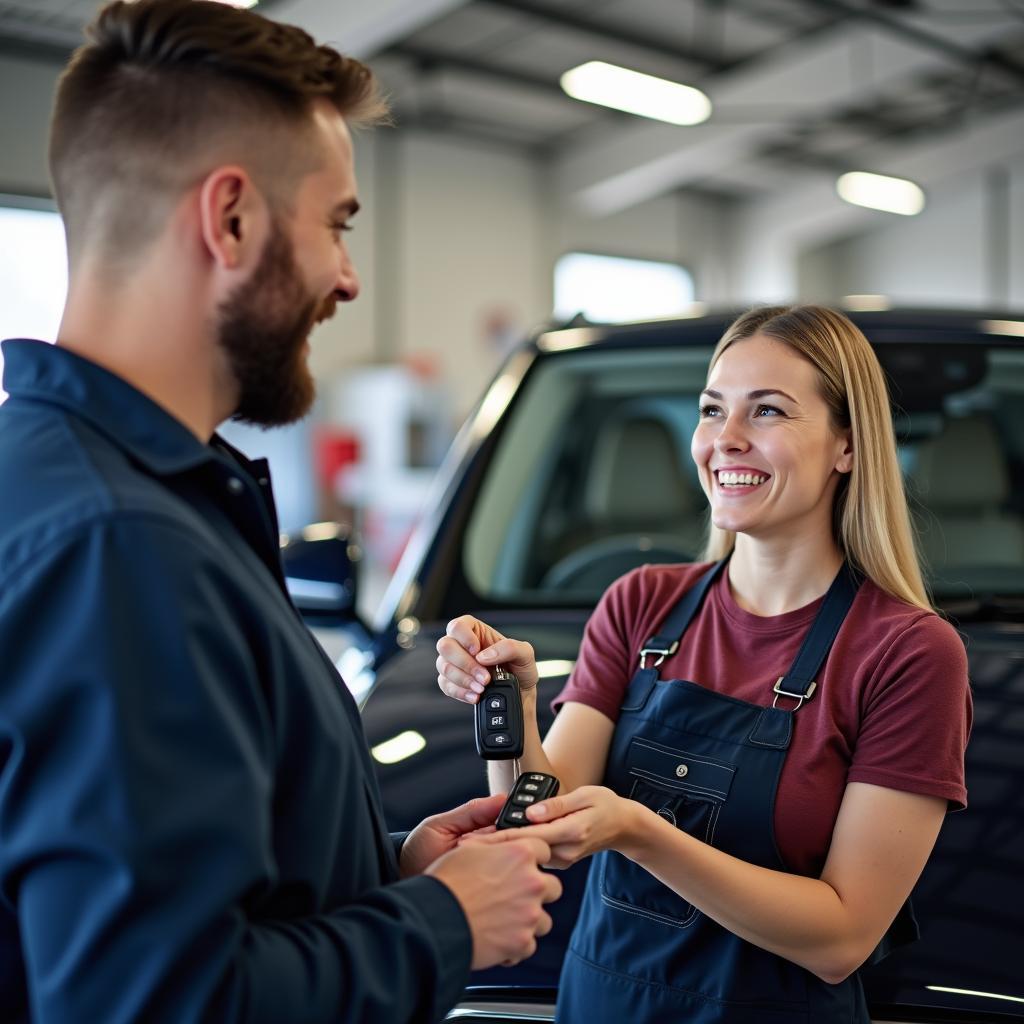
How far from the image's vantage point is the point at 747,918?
1301 mm

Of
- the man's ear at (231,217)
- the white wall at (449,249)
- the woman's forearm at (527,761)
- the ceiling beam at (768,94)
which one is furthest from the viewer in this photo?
the white wall at (449,249)

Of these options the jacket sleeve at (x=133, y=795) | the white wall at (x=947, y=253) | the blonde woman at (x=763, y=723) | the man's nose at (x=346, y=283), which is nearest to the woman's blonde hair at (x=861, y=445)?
the blonde woman at (x=763, y=723)

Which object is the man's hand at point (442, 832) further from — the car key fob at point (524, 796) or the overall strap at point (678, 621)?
the overall strap at point (678, 621)

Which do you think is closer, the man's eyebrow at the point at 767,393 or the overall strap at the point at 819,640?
the overall strap at the point at 819,640

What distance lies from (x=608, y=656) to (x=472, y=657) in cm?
24

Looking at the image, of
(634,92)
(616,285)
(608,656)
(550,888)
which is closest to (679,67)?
(634,92)

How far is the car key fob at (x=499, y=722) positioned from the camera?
1.42 metres

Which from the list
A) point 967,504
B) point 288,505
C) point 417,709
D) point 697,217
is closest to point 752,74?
point 697,217

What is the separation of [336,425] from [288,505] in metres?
0.91

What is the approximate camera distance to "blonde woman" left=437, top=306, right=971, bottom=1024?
131cm

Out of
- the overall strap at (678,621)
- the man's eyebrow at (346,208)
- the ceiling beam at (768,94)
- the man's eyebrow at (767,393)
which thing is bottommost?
the overall strap at (678,621)

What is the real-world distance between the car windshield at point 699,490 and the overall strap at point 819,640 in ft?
2.23

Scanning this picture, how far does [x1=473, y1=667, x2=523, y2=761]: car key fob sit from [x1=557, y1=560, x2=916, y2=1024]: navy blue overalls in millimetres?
188

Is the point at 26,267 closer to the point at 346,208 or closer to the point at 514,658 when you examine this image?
the point at 514,658
